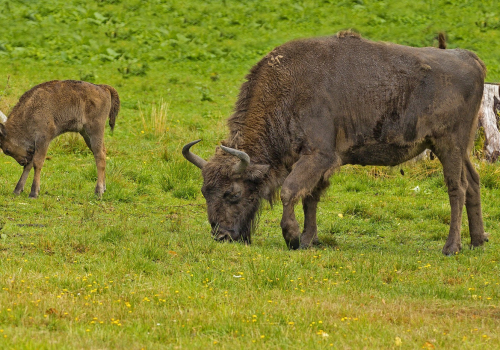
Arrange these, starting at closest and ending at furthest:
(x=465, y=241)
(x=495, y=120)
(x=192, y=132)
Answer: (x=465, y=241), (x=495, y=120), (x=192, y=132)

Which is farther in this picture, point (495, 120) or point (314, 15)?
point (314, 15)

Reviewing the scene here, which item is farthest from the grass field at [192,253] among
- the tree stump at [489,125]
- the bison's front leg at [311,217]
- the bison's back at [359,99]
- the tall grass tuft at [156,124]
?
the bison's back at [359,99]

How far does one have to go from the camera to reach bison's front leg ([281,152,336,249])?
8.77 m

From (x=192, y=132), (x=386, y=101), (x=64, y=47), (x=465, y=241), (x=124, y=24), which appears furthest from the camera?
(x=124, y=24)

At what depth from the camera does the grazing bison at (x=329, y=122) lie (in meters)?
8.95

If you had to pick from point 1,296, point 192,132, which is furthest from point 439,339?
point 192,132

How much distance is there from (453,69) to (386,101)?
104cm

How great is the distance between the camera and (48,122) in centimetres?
1243

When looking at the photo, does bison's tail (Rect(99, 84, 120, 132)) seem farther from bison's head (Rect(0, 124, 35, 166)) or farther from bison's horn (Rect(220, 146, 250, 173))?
bison's horn (Rect(220, 146, 250, 173))

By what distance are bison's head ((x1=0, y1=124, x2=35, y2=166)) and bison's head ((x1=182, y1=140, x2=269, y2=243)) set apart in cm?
475

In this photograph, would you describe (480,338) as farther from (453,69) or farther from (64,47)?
(64,47)

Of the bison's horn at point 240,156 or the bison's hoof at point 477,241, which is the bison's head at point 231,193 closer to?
the bison's horn at point 240,156

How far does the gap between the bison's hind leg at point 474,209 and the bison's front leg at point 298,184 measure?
2.07 meters

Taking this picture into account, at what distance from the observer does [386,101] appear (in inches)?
360
